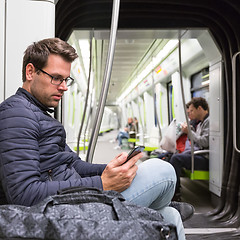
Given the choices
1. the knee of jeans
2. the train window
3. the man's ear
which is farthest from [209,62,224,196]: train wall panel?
the man's ear

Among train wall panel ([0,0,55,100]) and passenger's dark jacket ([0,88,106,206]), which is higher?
train wall panel ([0,0,55,100])

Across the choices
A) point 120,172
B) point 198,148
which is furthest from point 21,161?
point 198,148

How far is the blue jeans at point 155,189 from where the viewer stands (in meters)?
1.28

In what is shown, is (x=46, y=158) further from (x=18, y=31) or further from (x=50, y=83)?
(x=18, y=31)

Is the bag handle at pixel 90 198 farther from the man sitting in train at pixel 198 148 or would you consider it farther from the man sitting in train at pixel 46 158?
the man sitting in train at pixel 198 148

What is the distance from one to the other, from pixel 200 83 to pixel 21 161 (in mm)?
4680

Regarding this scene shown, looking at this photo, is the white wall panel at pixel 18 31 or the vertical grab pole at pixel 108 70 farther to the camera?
the white wall panel at pixel 18 31

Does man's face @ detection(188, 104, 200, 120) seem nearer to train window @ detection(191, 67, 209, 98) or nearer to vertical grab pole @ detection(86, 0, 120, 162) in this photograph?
train window @ detection(191, 67, 209, 98)

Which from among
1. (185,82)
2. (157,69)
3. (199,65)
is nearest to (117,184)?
(199,65)

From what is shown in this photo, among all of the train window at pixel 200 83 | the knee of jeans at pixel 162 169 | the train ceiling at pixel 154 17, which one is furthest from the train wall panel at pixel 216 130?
the knee of jeans at pixel 162 169

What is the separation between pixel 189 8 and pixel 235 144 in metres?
1.37

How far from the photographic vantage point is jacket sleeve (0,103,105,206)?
3.45 feet

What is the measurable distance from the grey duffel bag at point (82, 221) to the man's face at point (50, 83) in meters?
0.51

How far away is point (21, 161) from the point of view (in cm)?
106
